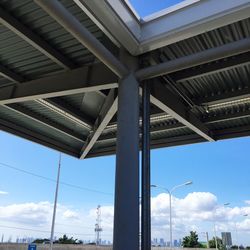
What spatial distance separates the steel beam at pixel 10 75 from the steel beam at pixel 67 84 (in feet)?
0.49

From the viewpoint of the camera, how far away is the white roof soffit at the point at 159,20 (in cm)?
516

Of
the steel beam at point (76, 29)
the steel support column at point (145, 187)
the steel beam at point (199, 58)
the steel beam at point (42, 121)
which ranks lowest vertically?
the steel support column at point (145, 187)

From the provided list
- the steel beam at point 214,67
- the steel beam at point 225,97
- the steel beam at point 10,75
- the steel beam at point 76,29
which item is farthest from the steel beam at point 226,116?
the steel beam at point 10,75

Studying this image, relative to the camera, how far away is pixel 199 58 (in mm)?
5395

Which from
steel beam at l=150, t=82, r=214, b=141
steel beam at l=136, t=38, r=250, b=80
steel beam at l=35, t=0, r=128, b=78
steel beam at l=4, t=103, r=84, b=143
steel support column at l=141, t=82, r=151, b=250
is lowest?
steel support column at l=141, t=82, r=151, b=250

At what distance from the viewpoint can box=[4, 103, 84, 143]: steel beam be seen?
9523 millimetres

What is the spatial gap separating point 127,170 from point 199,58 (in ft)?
6.90

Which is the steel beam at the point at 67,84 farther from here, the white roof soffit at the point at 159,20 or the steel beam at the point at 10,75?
the white roof soffit at the point at 159,20

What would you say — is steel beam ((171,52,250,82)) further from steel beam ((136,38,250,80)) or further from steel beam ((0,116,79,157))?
steel beam ((0,116,79,157))

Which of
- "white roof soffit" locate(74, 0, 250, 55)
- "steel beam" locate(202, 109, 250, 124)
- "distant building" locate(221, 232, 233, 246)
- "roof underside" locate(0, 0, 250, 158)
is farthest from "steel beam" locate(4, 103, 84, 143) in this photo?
"distant building" locate(221, 232, 233, 246)

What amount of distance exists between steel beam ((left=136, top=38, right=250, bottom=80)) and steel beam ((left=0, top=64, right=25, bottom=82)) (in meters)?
3.36

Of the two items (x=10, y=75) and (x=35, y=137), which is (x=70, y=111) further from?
(x=35, y=137)

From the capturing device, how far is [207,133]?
10203mm

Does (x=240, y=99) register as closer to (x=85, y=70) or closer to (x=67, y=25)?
(x=85, y=70)
